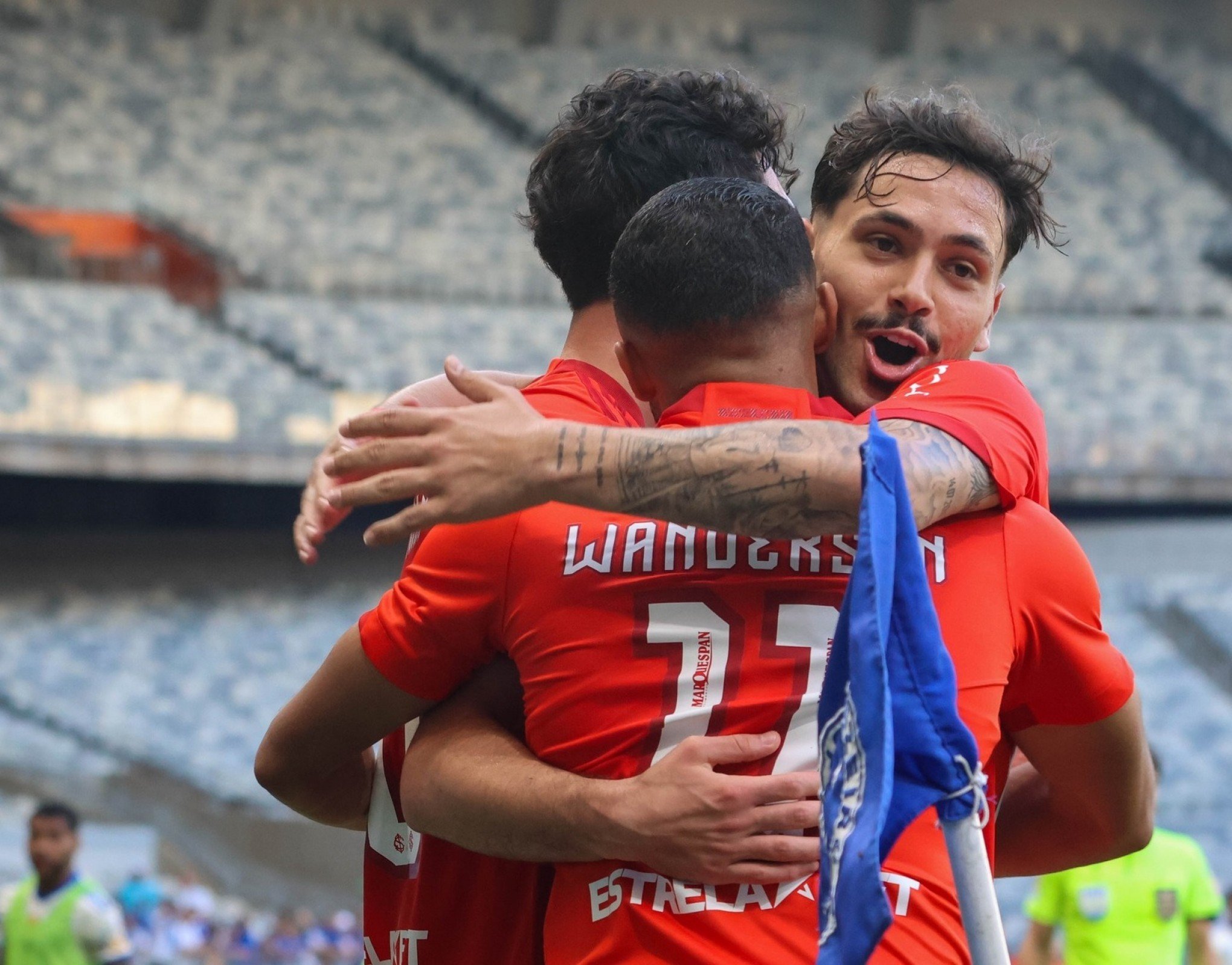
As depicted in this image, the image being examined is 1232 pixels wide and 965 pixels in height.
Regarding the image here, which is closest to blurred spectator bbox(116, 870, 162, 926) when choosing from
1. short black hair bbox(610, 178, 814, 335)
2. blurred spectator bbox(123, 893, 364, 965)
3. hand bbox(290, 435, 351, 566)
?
blurred spectator bbox(123, 893, 364, 965)

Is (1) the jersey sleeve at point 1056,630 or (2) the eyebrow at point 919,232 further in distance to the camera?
(2) the eyebrow at point 919,232

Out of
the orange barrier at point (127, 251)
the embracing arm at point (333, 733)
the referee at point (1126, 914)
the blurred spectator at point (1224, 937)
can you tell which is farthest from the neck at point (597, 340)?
the orange barrier at point (127, 251)

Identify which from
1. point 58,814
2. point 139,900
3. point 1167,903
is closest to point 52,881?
point 58,814

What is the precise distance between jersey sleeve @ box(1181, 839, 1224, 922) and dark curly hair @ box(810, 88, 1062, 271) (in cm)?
430

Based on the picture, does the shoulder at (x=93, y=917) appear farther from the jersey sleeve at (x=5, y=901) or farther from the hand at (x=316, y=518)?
the hand at (x=316, y=518)

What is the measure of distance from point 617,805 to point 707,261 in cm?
58

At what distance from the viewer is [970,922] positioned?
4.97 feet

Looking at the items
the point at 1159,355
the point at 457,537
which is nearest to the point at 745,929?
the point at 457,537

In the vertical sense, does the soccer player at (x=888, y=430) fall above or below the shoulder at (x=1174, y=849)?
above

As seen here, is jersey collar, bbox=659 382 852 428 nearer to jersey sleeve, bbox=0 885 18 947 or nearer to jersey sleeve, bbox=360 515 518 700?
jersey sleeve, bbox=360 515 518 700

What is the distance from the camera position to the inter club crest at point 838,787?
146 cm

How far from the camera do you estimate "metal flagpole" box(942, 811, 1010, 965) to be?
150cm

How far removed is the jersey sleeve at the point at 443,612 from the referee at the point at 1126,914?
4.41 m

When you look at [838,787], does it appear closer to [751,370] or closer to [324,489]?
[751,370]
